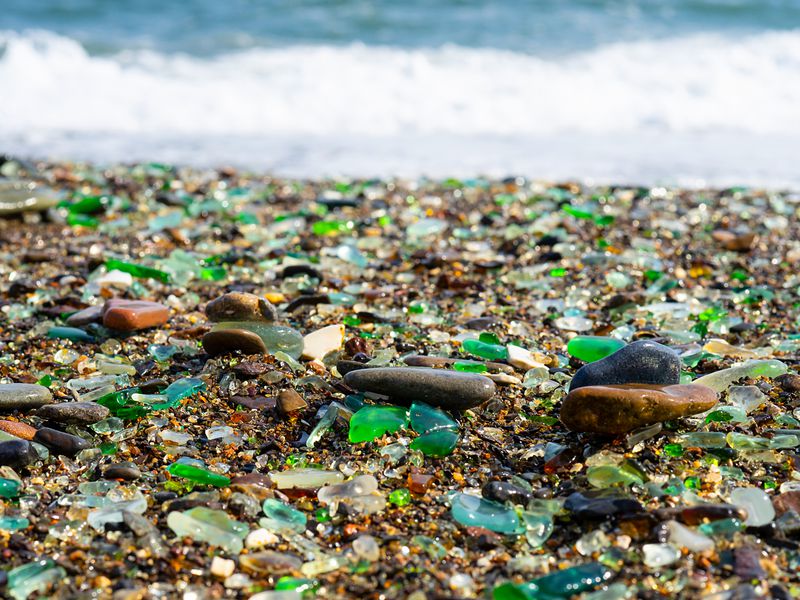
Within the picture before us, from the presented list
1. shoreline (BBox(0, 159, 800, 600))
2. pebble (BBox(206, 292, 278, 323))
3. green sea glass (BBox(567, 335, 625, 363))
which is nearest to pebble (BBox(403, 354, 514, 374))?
shoreline (BBox(0, 159, 800, 600))

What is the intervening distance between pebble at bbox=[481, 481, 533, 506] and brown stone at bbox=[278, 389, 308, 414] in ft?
1.87

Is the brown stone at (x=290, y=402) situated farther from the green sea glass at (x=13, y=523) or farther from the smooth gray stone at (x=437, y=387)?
the green sea glass at (x=13, y=523)

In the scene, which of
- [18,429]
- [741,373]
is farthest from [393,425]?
[741,373]

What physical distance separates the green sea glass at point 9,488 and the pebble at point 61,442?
0.58ft

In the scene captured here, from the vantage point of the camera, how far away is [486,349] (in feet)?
8.60

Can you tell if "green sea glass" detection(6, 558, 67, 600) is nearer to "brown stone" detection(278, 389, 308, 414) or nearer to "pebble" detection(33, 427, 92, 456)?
"pebble" detection(33, 427, 92, 456)

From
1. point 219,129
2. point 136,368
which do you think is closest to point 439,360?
point 136,368

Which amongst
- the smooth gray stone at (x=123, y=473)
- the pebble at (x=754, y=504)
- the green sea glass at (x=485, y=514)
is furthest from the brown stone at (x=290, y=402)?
the pebble at (x=754, y=504)

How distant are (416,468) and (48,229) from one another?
3.04 m

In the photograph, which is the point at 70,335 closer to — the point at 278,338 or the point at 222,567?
the point at 278,338

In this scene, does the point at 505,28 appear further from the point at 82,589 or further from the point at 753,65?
the point at 82,589

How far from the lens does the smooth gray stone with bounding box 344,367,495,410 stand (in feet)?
6.93

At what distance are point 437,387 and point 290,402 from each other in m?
0.38

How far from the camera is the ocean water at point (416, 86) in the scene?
674 cm
